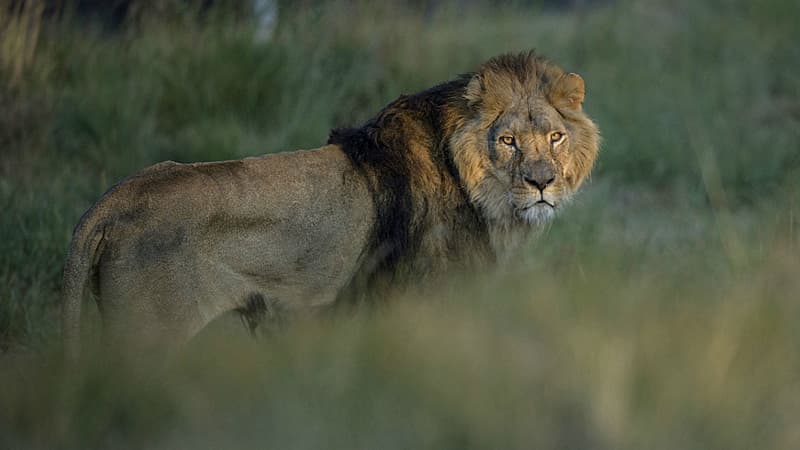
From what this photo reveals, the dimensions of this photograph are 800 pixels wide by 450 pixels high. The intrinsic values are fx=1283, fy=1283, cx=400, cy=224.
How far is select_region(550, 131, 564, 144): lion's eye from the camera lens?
175 inches

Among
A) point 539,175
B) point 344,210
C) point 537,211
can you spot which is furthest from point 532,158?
point 344,210

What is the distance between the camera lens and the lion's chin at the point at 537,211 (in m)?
4.35

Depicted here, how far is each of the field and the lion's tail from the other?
0.07m

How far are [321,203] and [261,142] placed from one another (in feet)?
9.97

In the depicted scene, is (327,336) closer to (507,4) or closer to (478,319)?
(478,319)

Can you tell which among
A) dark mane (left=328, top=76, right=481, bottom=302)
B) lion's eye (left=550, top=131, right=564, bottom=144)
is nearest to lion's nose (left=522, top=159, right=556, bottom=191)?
lion's eye (left=550, top=131, right=564, bottom=144)

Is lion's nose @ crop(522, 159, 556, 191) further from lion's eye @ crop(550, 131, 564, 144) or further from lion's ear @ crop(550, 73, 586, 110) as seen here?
lion's ear @ crop(550, 73, 586, 110)

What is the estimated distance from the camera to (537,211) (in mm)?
4359

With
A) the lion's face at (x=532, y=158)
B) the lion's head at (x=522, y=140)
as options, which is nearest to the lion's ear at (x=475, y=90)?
the lion's head at (x=522, y=140)

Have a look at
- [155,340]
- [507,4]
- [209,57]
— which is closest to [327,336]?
[155,340]

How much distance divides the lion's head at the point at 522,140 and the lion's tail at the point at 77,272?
4.38 feet

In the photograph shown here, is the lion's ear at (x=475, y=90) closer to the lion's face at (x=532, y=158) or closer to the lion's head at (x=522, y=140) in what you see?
the lion's head at (x=522, y=140)

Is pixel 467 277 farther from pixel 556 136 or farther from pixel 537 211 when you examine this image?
pixel 556 136

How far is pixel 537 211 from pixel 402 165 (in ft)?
1.61
